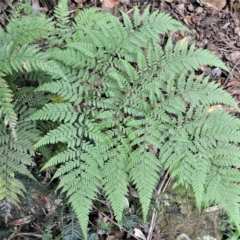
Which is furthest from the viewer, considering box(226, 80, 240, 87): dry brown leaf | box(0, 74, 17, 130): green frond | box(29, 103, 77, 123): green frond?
box(226, 80, 240, 87): dry brown leaf

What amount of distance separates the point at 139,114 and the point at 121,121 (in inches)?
6.9

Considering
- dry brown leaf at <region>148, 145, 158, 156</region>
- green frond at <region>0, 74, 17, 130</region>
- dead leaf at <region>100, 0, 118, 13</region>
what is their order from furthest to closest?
dead leaf at <region>100, 0, 118, 13</region>
dry brown leaf at <region>148, 145, 158, 156</region>
green frond at <region>0, 74, 17, 130</region>

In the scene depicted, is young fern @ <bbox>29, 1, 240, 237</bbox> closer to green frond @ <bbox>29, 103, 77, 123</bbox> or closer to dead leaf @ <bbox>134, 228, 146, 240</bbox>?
green frond @ <bbox>29, 103, 77, 123</bbox>

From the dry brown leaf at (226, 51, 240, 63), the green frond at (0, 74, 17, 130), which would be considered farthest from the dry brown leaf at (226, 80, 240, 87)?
the green frond at (0, 74, 17, 130)

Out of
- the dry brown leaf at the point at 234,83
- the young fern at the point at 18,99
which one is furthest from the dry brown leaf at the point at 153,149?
the dry brown leaf at the point at 234,83

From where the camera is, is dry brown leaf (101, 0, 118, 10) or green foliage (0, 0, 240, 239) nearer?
green foliage (0, 0, 240, 239)

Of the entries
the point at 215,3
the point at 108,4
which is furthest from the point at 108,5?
the point at 215,3

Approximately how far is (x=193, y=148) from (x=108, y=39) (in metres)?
1.23

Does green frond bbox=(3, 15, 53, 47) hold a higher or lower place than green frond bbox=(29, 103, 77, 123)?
higher

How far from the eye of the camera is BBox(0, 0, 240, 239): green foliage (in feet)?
9.78

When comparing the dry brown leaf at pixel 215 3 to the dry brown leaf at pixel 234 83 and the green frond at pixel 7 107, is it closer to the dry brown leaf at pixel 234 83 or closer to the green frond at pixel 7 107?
the dry brown leaf at pixel 234 83

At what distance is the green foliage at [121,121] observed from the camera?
2982 mm

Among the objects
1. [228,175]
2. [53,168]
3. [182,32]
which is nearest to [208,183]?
[228,175]

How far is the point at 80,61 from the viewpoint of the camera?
10.4 ft
